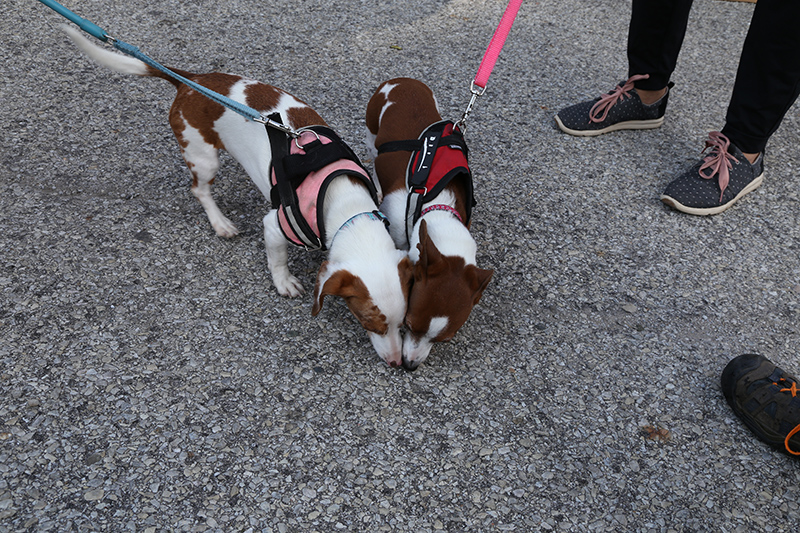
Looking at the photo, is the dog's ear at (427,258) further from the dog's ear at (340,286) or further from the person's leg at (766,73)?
the person's leg at (766,73)

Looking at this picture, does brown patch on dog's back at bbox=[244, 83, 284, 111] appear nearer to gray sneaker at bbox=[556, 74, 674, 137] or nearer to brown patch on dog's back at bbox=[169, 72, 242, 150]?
brown patch on dog's back at bbox=[169, 72, 242, 150]

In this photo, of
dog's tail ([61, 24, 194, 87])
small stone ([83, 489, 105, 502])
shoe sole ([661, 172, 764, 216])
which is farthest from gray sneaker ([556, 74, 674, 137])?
small stone ([83, 489, 105, 502])

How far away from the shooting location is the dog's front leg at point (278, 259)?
279 centimetres

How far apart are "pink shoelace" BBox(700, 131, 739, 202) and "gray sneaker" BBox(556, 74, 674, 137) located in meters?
0.66

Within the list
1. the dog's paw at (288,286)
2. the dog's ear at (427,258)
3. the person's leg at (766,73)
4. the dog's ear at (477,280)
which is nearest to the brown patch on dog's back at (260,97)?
the dog's paw at (288,286)

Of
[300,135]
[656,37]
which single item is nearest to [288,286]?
[300,135]

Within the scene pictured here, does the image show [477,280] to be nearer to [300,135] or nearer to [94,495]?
[300,135]

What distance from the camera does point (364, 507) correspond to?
2148 mm

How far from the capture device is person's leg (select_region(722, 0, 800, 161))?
3.07 m

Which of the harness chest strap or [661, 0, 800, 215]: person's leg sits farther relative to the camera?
[661, 0, 800, 215]: person's leg

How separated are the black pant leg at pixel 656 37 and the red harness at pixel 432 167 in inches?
70.4

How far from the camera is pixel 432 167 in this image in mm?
2824

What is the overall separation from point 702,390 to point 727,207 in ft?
5.05

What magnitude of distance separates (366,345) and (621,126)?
109 inches
